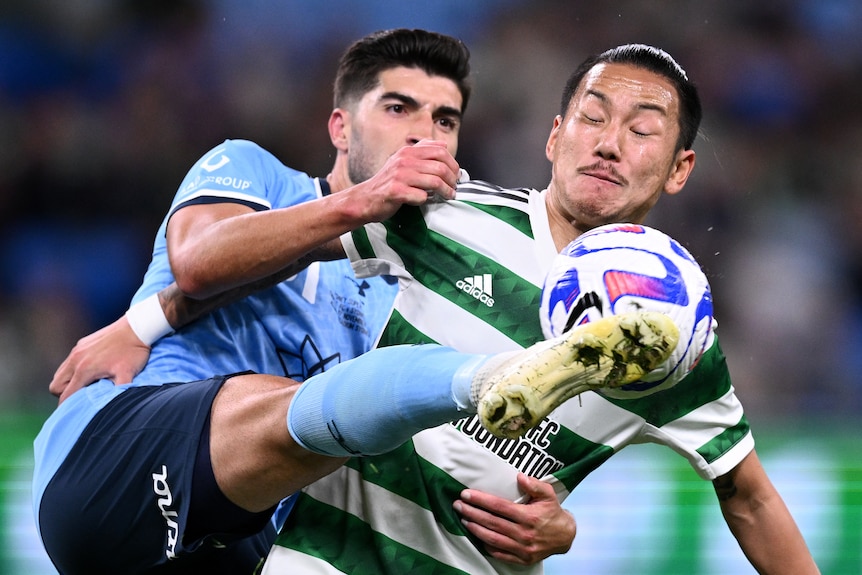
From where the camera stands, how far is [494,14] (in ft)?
25.7

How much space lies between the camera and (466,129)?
7.50 metres

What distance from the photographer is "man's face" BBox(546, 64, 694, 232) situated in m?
2.76

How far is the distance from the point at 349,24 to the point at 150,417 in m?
5.55

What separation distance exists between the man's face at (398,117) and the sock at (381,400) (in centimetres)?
188

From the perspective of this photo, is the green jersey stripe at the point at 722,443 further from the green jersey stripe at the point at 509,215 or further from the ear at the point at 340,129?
the ear at the point at 340,129

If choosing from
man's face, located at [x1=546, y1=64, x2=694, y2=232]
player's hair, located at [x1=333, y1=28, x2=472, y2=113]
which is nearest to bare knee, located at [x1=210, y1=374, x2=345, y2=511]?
man's face, located at [x1=546, y1=64, x2=694, y2=232]

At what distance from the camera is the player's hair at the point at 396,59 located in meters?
4.43

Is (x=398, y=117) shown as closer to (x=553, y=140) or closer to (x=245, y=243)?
(x=553, y=140)

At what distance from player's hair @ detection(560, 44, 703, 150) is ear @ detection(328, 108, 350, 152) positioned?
4.97 ft

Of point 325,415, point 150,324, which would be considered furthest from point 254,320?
point 325,415

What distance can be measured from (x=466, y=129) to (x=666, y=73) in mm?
4675

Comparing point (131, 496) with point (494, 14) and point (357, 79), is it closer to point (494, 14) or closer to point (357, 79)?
point (357, 79)

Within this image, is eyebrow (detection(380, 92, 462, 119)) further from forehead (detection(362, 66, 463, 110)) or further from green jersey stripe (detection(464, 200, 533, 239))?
green jersey stripe (detection(464, 200, 533, 239))

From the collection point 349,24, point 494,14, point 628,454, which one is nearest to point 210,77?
point 349,24
